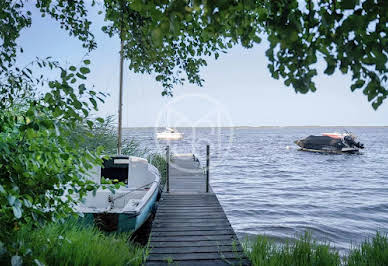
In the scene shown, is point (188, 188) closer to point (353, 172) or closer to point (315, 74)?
point (315, 74)

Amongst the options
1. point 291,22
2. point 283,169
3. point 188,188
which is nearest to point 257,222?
point 188,188

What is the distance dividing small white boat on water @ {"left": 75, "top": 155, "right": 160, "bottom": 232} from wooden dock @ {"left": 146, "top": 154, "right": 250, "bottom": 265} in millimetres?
456

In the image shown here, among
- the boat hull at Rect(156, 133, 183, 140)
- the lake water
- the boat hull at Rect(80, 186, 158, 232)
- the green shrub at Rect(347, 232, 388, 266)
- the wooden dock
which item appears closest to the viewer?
the green shrub at Rect(347, 232, 388, 266)

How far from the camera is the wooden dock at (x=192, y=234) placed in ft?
15.9

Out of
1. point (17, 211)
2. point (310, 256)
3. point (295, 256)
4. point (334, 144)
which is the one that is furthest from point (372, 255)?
point (334, 144)

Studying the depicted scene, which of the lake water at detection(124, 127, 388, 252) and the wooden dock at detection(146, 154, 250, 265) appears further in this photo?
the lake water at detection(124, 127, 388, 252)

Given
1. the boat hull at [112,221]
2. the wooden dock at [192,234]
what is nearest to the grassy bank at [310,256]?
the wooden dock at [192,234]

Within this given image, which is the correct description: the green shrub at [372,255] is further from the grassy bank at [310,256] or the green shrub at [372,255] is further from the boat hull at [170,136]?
the boat hull at [170,136]


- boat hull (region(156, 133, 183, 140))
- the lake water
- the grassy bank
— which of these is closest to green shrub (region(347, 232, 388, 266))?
the grassy bank

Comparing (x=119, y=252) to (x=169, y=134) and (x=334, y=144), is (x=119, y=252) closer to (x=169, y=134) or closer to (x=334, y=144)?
(x=334, y=144)

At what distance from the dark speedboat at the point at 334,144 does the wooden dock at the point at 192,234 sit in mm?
30996

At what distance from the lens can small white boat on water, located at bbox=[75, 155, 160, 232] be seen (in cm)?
641

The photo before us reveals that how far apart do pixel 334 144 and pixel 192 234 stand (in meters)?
34.7

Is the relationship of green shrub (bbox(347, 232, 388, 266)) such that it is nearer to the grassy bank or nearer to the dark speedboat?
the grassy bank
